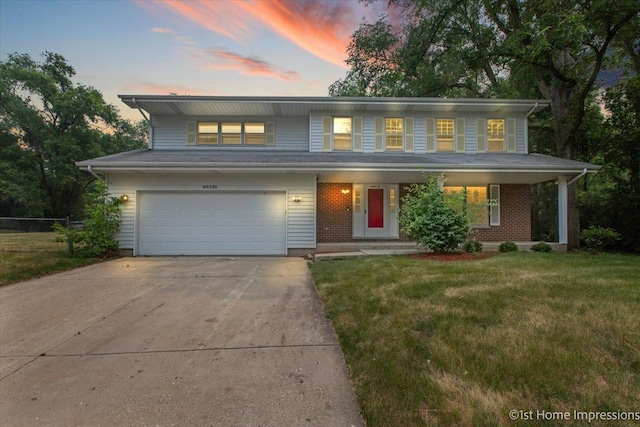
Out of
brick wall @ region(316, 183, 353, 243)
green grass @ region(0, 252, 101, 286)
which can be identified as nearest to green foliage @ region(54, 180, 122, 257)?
green grass @ region(0, 252, 101, 286)

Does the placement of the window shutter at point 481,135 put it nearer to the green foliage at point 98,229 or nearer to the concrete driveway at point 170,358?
the concrete driveway at point 170,358

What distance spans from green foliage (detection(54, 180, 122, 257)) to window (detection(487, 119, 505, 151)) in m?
13.6

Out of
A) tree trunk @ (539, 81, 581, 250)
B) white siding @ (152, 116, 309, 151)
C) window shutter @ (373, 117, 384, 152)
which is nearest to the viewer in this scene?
tree trunk @ (539, 81, 581, 250)

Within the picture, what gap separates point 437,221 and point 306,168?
4084mm

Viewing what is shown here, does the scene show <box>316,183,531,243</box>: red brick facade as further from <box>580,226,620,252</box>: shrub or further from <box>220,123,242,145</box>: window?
<box>220,123,242,145</box>: window

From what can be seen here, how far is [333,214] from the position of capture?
36.0 ft

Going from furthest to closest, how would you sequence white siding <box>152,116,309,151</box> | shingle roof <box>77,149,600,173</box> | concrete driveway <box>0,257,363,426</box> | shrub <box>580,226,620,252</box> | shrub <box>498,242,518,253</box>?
1. white siding <box>152,116,309,151</box>
2. shrub <box>580,226,620,252</box>
3. shrub <box>498,242,518,253</box>
4. shingle roof <box>77,149,600,173</box>
5. concrete driveway <box>0,257,363,426</box>

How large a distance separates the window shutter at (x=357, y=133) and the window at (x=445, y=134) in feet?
10.1

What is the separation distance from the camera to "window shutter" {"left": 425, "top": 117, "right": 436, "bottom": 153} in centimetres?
1178

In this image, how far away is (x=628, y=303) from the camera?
350cm

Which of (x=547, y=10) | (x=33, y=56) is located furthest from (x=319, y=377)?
(x=33, y=56)

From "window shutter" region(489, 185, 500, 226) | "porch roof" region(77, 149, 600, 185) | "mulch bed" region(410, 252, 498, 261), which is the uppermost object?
"porch roof" region(77, 149, 600, 185)

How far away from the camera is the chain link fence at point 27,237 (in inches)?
341

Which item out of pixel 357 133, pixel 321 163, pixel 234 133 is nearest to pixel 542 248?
pixel 357 133
